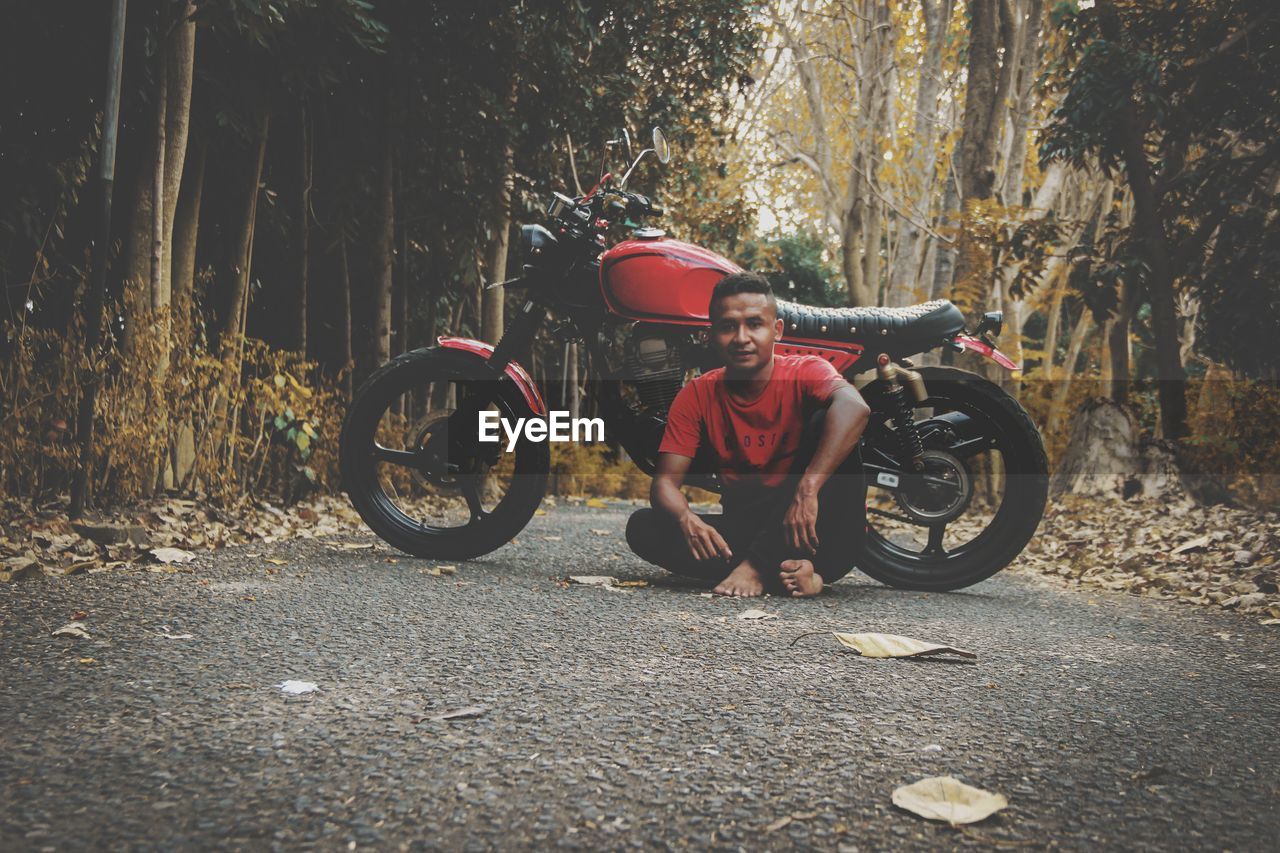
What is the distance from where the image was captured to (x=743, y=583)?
4.16 m

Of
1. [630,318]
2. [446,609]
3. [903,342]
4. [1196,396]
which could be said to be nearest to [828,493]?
[903,342]

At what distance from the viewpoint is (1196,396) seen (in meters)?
9.53

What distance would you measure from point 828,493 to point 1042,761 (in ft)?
6.62

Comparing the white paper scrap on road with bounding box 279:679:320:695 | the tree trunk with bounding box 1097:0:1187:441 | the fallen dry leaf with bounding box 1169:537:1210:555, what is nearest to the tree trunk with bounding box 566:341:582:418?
the tree trunk with bounding box 1097:0:1187:441

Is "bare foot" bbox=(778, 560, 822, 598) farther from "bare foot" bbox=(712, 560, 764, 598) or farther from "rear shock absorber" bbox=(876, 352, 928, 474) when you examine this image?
"rear shock absorber" bbox=(876, 352, 928, 474)

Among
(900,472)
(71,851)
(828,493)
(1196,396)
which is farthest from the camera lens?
(1196,396)

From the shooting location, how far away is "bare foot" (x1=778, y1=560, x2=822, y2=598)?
13.5 ft

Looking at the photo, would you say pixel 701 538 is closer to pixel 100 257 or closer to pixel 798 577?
pixel 798 577

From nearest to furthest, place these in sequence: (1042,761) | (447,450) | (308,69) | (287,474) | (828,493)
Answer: (1042,761) < (828,493) < (447,450) < (308,69) < (287,474)

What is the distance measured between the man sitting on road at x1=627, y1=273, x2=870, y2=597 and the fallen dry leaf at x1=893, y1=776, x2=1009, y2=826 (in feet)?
6.75

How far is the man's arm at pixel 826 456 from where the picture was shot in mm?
3957

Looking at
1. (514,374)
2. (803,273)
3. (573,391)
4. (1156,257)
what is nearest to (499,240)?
(514,374)

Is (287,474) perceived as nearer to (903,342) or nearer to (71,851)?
(903,342)

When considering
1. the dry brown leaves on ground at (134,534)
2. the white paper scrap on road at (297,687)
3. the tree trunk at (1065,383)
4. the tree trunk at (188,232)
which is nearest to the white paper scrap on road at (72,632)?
the white paper scrap on road at (297,687)
